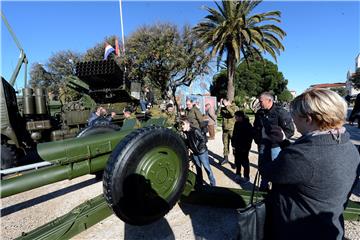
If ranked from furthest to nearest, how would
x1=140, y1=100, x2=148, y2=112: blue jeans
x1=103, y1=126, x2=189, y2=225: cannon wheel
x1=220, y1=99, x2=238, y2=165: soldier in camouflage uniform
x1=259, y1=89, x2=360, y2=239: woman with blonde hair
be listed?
1. x1=140, y1=100, x2=148, y2=112: blue jeans
2. x1=220, y1=99, x2=238, y2=165: soldier in camouflage uniform
3. x1=103, y1=126, x2=189, y2=225: cannon wheel
4. x1=259, y1=89, x2=360, y2=239: woman with blonde hair

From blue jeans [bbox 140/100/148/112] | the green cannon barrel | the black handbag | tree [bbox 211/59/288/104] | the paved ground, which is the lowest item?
the paved ground

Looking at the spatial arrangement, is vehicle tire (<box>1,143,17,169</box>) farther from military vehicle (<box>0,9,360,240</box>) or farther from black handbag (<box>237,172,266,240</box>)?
black handbag (<box>237,172,266,240</box>)

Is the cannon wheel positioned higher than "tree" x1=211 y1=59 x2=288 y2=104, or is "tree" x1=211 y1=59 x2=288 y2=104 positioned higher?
"tree" x1=211 y1=59 x2=288 y2=104

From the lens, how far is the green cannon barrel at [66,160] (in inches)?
94.5

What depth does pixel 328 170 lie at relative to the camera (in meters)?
1.35

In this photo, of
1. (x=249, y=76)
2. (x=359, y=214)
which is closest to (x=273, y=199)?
(x=359, y=214)

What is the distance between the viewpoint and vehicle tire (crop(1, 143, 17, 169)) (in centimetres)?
598

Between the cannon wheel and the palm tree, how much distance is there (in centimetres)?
1558

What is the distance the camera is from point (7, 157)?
6031mm

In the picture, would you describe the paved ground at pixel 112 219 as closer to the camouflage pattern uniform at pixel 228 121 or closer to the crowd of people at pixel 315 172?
the camouflage pattern uniform at pixel 228 121

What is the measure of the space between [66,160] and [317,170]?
2.14m

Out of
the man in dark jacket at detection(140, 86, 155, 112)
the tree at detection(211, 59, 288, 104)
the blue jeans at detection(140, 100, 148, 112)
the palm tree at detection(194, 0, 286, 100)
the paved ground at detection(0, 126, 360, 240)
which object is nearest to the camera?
the paved ground at detection(0, 126, 360, 240)

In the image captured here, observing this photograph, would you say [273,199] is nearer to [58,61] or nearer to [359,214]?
[359,214]

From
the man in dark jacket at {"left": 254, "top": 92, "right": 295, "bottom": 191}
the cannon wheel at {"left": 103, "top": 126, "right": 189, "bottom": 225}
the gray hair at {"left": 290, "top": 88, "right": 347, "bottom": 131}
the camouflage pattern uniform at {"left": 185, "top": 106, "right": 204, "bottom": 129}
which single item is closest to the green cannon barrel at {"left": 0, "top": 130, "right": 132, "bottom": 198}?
the cannon wheel at {"left": 103, "top": 126, "right": 189, "bottom": 225}
